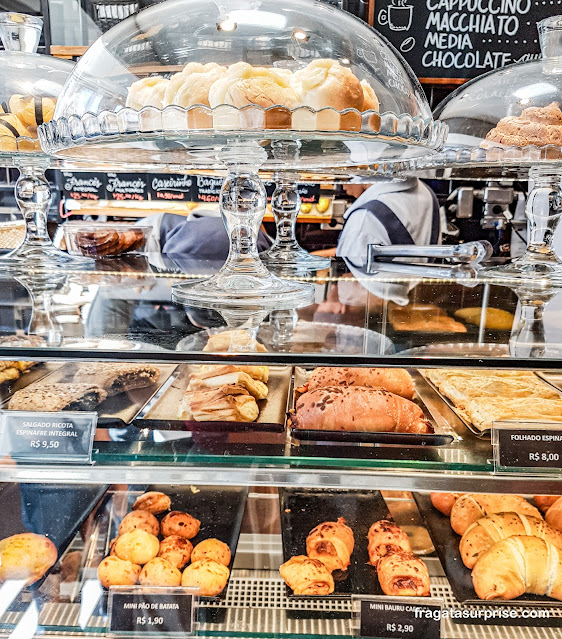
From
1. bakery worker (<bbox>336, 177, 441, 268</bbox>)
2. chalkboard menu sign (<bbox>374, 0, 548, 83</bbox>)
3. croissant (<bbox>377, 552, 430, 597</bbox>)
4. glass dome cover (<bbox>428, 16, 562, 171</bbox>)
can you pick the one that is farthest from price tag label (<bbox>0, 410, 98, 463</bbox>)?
chalkboard menu sign (<bbox>374, 0, 548, 83</bbox>)

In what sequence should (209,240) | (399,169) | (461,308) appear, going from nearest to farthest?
(461,308) < (399,169) < (209,240)

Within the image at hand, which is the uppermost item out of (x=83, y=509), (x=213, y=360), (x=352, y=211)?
(x=352, y=211)

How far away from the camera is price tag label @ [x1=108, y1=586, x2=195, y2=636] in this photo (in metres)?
0.90

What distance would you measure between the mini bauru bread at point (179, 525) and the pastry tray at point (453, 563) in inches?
18.8

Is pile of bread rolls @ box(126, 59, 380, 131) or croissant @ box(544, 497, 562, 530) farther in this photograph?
croissant @ box(544, 497, 562, 530)

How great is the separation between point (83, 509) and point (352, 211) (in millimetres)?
1937

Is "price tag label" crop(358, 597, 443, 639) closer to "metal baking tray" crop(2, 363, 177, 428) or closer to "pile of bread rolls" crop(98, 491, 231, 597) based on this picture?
"pile of bread rolls" crop(98, 491, 231, 597)

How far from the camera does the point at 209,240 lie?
193 centimetres

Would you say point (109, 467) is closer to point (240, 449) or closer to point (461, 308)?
point (240, 449)

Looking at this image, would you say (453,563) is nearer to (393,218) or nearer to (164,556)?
(164,556)

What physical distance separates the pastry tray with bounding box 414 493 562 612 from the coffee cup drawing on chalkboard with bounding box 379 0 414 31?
2755mm

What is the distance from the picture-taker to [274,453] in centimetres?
84

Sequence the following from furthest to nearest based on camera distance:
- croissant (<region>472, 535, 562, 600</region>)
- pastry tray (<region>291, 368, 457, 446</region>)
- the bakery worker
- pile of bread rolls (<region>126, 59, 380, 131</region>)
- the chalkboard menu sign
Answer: the chalkboard menu sign → the bakery worker → croissant (<region>472, 535, 562, 600</region>) → pastry tray (<region>291, 368, 457, 446</region>) → pile of bread rolls (<region>126, 59, 380, 131</region>)

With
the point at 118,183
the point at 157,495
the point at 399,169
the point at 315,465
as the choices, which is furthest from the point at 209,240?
the point at 118,183
